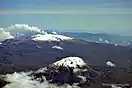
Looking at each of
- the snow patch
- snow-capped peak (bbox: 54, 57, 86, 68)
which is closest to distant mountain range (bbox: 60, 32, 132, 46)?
snow-capped peak (bbox: 54, 57, 86, 68)

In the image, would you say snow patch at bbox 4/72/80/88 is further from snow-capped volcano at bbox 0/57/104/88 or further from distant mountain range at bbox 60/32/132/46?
distant mountain range at bbox 60/32/132/46

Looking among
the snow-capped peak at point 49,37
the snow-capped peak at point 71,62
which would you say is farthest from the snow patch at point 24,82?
the snow-capped peak at point 49,37

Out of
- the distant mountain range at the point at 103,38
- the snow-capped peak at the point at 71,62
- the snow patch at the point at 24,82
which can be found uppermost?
the distant mountain range at the point at 103,38

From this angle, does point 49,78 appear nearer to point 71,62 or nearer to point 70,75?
point 70,75

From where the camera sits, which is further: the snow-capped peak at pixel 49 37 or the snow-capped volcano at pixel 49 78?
the snow-capped peak at pixel 49 37

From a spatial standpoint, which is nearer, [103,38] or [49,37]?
[103,38]

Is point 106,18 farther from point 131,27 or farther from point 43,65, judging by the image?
point 43,65

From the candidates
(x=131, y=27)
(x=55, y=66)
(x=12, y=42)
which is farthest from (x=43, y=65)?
(x=131, y=27)

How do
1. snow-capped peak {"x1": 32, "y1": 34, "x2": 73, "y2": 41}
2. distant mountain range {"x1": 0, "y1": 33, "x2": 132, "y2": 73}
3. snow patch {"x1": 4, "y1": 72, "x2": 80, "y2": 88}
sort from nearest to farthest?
1. snow patch {"x1": 4, "y1": 72, "x2": 80, "y2": 88}
2. distant mountain range {"x1": 0, "y1": 33, "x2": 132, "y2": 73}
3. snow-capped peak {"x1": 32, "y1": 34, "x2": 73, "y2": 41}

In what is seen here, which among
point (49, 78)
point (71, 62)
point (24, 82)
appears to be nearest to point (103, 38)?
point (71, 62)

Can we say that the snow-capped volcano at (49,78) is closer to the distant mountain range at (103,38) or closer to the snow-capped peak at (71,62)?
the snow-capped peak at (71,62)

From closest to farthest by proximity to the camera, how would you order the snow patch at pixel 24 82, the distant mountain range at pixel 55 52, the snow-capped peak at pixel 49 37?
1. the snow patch at pixel 24 82
2. the distant mountain range at pixel 55 52
3. the snow-capped peak at pixel 49 37
